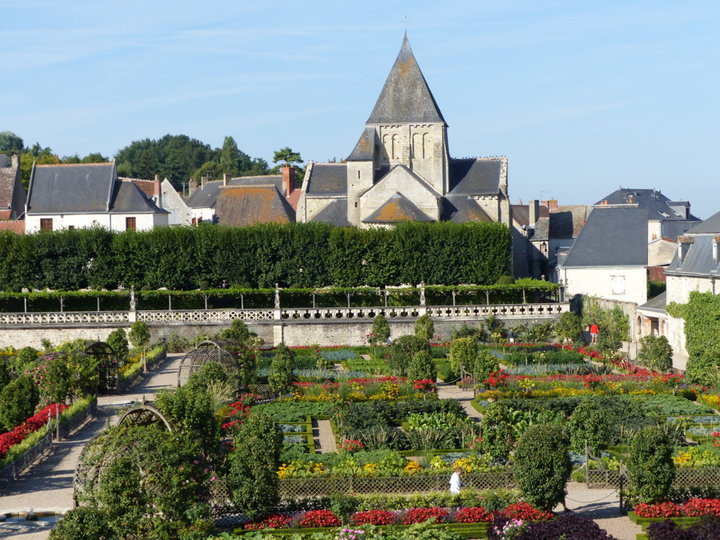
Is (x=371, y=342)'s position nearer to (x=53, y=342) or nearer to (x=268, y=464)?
(x=53, y=342)

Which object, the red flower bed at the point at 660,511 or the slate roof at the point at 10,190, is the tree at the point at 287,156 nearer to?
the slate roof at the point at 10,190

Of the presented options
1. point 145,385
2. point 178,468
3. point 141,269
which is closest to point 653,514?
point 178,468

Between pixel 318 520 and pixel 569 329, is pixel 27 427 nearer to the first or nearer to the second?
pixel 318 520

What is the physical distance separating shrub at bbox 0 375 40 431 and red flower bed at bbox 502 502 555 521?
1249cm

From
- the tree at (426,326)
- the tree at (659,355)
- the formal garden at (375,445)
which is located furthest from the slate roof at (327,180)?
the tree at (659,355)

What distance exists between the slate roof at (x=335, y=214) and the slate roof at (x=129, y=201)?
9030 millimetres

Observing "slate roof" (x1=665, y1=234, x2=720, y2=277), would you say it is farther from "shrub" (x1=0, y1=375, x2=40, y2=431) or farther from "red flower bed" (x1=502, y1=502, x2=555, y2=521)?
"shrub" (x1=0, y1=375, x2=40, y2=431)

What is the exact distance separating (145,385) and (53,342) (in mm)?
11374

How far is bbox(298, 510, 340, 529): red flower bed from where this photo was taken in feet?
54.0

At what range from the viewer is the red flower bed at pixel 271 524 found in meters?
16.5

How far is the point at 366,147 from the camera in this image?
205 feet

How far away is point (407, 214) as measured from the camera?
57.1m

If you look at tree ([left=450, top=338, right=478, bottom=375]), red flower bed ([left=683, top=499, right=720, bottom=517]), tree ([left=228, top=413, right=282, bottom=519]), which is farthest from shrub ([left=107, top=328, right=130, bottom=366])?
red flower bed ([left=683, top=499, right=720, bottom=517])

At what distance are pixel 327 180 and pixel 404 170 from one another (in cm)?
631
